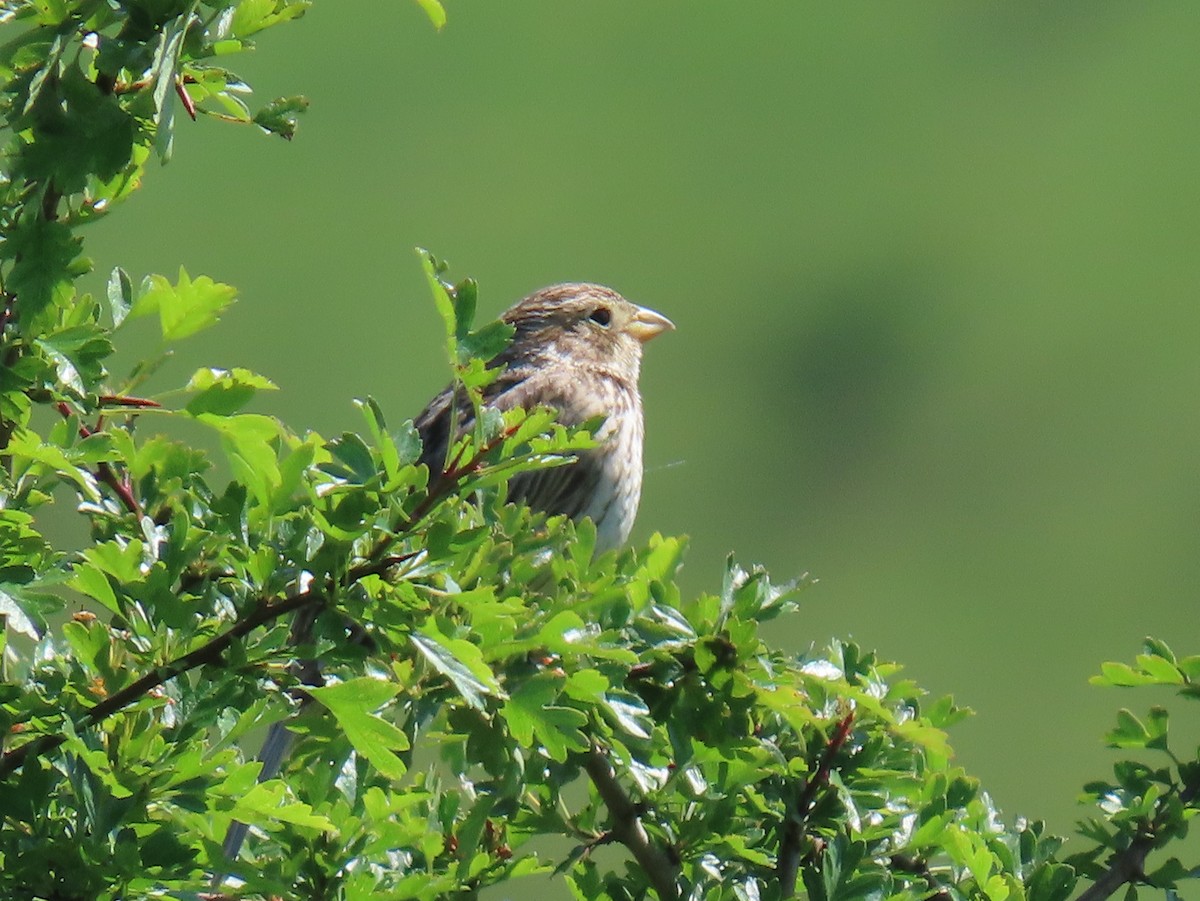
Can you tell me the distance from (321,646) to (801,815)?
3.00ft

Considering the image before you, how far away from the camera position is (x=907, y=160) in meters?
37.0

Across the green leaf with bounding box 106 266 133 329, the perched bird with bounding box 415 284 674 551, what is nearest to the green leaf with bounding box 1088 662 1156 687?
the green leaf with bounding box 106 266 133 329

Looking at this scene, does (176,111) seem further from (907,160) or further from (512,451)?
(907,160)

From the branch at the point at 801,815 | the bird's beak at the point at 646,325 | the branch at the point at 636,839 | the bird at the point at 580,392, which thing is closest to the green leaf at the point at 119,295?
the branch at the point at 636,839

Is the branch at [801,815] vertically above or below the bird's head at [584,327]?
above

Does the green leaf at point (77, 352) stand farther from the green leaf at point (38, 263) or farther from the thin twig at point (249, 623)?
the thin twig at point (249, 623)

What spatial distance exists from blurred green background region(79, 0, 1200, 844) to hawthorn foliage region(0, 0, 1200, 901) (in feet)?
69.1

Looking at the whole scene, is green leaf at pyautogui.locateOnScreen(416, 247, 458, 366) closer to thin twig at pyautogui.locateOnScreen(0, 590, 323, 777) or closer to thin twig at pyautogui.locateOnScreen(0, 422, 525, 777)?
thin twig at pyautogui.locateOnScreen(0, 422, 525, 777)

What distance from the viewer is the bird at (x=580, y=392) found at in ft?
19.4

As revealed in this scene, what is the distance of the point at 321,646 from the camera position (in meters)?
2.10

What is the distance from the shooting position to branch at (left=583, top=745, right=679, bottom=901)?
2.71 meters

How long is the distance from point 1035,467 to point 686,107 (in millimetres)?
10211

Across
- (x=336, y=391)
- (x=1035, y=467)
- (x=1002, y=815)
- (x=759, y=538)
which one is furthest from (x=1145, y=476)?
(x=1002, y=815)

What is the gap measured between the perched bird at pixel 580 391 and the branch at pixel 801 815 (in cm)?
270
